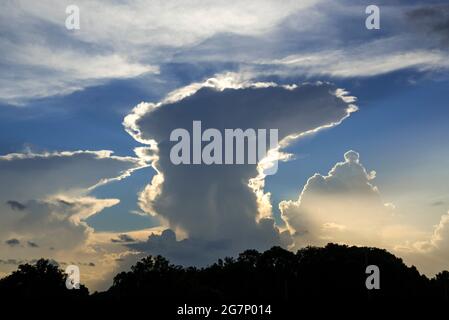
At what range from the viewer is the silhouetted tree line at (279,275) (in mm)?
113438

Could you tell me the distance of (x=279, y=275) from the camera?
130250 mm

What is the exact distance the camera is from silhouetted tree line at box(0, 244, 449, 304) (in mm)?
113438

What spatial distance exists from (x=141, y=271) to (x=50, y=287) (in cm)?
1777

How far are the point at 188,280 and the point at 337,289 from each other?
31.2 m

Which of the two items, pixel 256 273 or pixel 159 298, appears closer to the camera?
pixel 159 298
